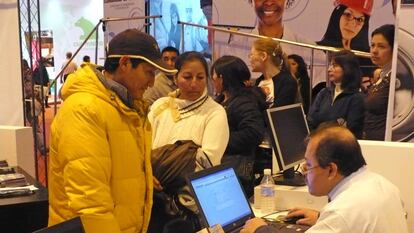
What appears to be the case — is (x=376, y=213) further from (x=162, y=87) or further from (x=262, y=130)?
(x=162, y=87)

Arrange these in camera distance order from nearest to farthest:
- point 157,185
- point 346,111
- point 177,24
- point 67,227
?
point 67,227 → point 157,185 → point 346,111 → point 177,24

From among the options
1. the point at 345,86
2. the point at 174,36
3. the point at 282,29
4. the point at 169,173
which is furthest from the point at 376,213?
the point at 174,36

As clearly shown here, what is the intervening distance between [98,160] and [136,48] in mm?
395

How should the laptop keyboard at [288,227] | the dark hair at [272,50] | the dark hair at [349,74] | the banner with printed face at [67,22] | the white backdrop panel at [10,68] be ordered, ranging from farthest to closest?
the banner with printed face at [67,22] < the white backdrop panel at [10,68] < the dark hair at [272,50] < the dark hair at [349,74] < the laptop keyboard at [288,227]

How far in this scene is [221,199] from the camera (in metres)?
2.16

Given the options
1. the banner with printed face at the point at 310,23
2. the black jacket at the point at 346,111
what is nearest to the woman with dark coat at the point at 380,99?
the black jacket at the point at 346,111

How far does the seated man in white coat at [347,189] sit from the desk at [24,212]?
1.42 m

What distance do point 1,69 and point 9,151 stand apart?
2.19 feet

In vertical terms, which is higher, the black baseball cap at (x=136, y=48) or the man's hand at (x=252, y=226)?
the black baseball cap at (x=136, y=48)

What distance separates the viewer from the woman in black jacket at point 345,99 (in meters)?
3.43

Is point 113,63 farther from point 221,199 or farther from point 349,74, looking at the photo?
point 349,74

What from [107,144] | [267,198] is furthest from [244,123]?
[107,144]

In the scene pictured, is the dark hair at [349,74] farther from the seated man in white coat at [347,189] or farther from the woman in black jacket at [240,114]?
the seated man in white coat at [347,189]

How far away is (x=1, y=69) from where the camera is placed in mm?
4086
